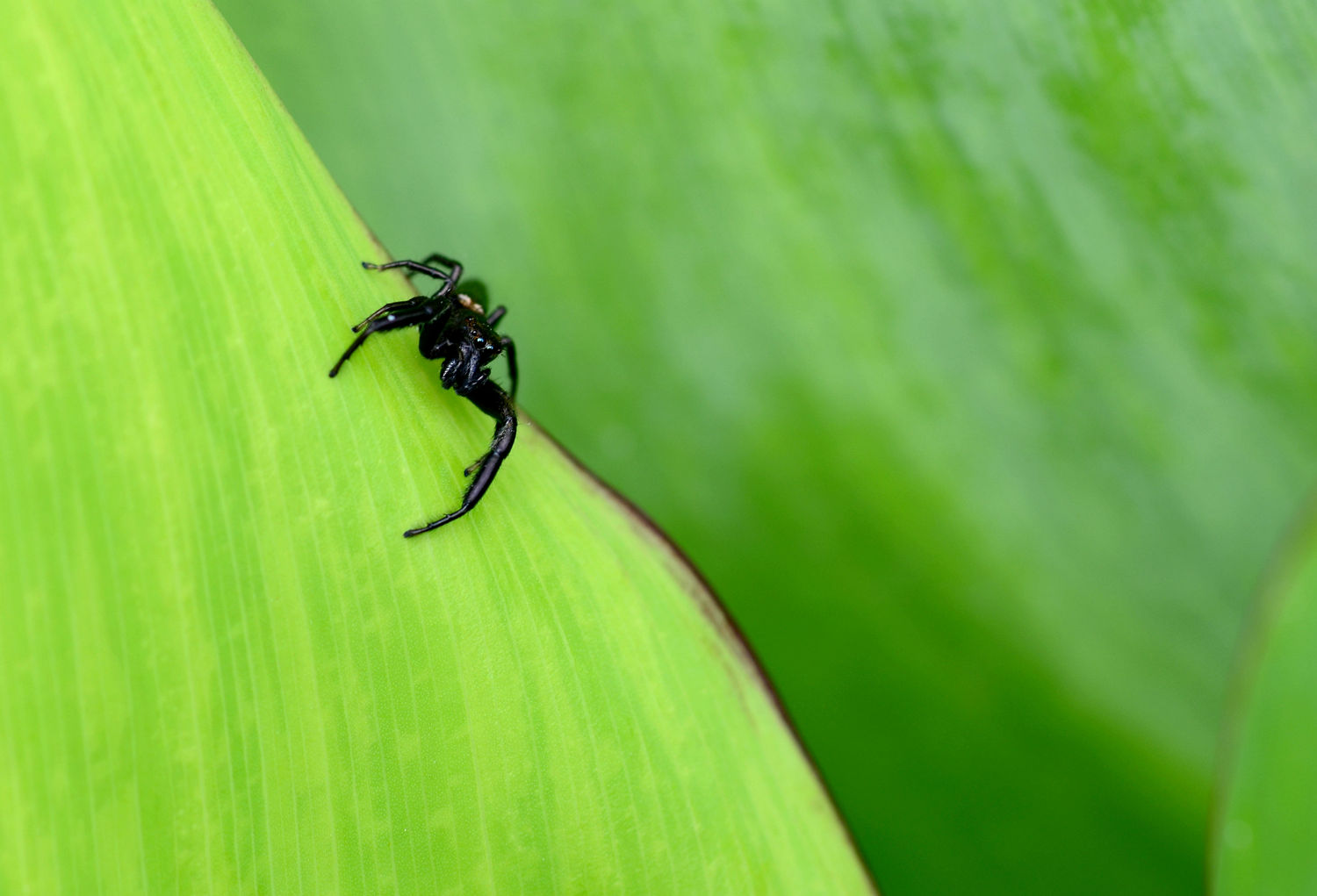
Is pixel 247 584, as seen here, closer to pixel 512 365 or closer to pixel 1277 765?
pixel 512 365

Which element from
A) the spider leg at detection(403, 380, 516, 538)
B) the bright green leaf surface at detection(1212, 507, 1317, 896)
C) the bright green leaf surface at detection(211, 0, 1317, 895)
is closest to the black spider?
the spider leg at detection(403, 380, 516, 538)

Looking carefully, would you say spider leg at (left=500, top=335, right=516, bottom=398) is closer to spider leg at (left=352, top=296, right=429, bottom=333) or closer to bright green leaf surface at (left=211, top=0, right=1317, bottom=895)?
bright green leaf surface at (left=211, top=0, right=1317, bottom=895)

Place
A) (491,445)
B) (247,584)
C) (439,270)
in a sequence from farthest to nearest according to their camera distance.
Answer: (439,270), (491,445), (247,584)

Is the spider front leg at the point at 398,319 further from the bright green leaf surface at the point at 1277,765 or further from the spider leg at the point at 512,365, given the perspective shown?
the bright green leaf surface at the point at 1277,765

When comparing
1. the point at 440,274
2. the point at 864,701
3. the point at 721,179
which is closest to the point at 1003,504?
the point at 864,701

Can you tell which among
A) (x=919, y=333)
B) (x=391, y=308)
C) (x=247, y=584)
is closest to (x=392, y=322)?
(x=391, y=308)

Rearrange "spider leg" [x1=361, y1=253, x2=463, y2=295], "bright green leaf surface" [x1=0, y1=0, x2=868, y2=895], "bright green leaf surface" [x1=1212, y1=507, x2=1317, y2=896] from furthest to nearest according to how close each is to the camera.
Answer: "spider leg" [x1=361, y1=253, x2=463, y2=295] → "bright green leaf surface" [x1=1212, y1=507, x2=1317, y2=896] → "bright green leaf surface" [x1=0, y1=0, x2=868, y2=895]

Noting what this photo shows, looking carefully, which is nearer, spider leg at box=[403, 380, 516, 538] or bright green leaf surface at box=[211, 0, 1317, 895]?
spider leg at box=[403, 380, 516, 538]
